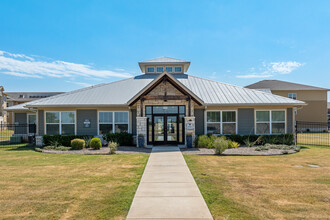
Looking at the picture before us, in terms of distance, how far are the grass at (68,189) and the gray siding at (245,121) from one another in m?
9.80

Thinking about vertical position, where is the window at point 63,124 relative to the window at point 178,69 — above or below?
below

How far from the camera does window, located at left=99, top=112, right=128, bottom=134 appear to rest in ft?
55.8

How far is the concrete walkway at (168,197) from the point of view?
Result: 15.3 ft

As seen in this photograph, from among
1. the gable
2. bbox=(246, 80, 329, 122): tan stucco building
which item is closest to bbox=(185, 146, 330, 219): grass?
the gable

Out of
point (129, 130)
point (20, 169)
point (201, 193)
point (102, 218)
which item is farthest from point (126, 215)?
point (129, 130)

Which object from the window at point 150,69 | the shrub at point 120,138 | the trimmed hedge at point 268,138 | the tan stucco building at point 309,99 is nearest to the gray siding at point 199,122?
the trimmed hedge at point 268,138

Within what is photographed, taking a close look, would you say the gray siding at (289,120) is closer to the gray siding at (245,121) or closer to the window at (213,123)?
the gray siding at (245,121)

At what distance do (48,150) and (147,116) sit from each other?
7.12 metres

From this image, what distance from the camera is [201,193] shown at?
19.3 ft

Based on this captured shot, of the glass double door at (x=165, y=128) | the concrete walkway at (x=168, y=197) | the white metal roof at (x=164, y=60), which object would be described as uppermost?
the white metal roof at (x=164, y=60)

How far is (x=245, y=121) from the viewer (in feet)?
55.7

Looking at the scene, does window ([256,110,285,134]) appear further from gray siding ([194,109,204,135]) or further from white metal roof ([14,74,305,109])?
gray siding ([194,109,204,135])

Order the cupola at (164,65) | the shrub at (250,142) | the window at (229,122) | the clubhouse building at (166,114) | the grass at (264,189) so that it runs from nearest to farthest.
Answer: the grass at (264,189)
the shrub at (250,142)
the clubhouse building at (166,114)
the window at (229,122)
the cupola at (164,65)

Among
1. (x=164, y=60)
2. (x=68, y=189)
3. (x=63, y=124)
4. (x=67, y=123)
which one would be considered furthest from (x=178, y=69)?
(x=68, y=189)
